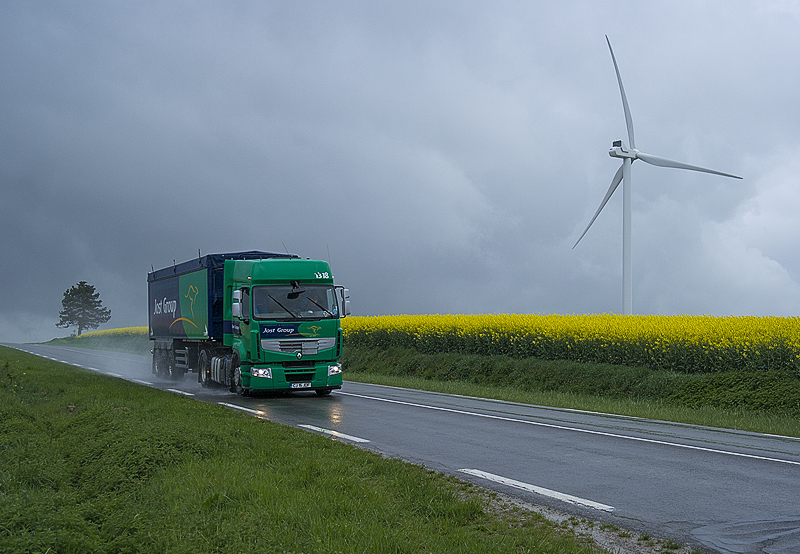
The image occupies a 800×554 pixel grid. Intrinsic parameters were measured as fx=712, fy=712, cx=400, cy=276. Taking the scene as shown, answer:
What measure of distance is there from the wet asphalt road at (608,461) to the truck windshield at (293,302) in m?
2.51

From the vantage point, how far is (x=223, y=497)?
6.34 meters

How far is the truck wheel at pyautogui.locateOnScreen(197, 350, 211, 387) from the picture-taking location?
21.4m

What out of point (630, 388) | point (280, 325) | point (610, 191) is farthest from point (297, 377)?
point (610, 191)

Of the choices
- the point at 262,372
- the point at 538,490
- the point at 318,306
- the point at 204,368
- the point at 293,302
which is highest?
the point at 293,302

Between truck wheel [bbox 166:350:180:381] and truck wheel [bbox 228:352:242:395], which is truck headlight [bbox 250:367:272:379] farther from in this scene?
truck wheel [bbox 166:350:180:381]

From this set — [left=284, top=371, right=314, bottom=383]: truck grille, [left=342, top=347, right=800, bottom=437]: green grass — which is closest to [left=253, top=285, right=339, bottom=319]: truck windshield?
[left=284, top=371, right=314, bottom=383]: truck grille

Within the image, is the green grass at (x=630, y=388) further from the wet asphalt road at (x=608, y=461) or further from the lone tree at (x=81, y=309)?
the lone tree at (x=81, y=309)

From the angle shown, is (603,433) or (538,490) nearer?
(538,490)

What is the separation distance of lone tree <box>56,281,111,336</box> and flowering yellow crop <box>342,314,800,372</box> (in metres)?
108

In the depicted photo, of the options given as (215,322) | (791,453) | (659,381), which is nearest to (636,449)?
(791,453)

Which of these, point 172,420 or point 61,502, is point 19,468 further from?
point 172,420

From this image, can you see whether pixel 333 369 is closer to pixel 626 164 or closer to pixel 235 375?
pixel 235 375

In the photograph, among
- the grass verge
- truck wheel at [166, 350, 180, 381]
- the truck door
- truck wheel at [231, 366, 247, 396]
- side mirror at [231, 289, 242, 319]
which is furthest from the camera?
the grass verge

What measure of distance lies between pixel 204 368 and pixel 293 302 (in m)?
5.61
